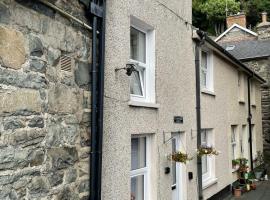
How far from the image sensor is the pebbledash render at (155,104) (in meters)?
5.65

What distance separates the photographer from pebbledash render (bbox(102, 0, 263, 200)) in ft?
18.5

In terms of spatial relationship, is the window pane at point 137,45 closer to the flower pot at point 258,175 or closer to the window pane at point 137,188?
the window pane at point 137,188

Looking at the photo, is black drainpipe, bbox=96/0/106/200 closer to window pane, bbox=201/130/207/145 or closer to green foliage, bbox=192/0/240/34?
window pane, bbox=201/130/207/145

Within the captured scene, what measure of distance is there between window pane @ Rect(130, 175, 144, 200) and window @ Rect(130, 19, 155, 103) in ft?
4.94

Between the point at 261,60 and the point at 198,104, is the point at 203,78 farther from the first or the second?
the point at 261,60

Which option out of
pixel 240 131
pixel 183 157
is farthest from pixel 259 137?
pixel 183 157

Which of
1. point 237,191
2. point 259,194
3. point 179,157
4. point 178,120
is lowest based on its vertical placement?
point 259,194

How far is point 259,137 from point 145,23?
13.4m

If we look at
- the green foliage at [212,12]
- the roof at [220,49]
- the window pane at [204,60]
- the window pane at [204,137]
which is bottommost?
the window pane at [204,137]

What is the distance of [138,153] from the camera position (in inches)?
262

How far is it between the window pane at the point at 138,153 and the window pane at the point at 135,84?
2.94ft

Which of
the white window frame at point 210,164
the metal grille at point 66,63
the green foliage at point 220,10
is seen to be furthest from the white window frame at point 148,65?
the green foliage at point 220,10

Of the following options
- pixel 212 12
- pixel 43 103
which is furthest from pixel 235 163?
pixel 212 12

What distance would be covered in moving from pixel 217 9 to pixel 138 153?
42466mm
